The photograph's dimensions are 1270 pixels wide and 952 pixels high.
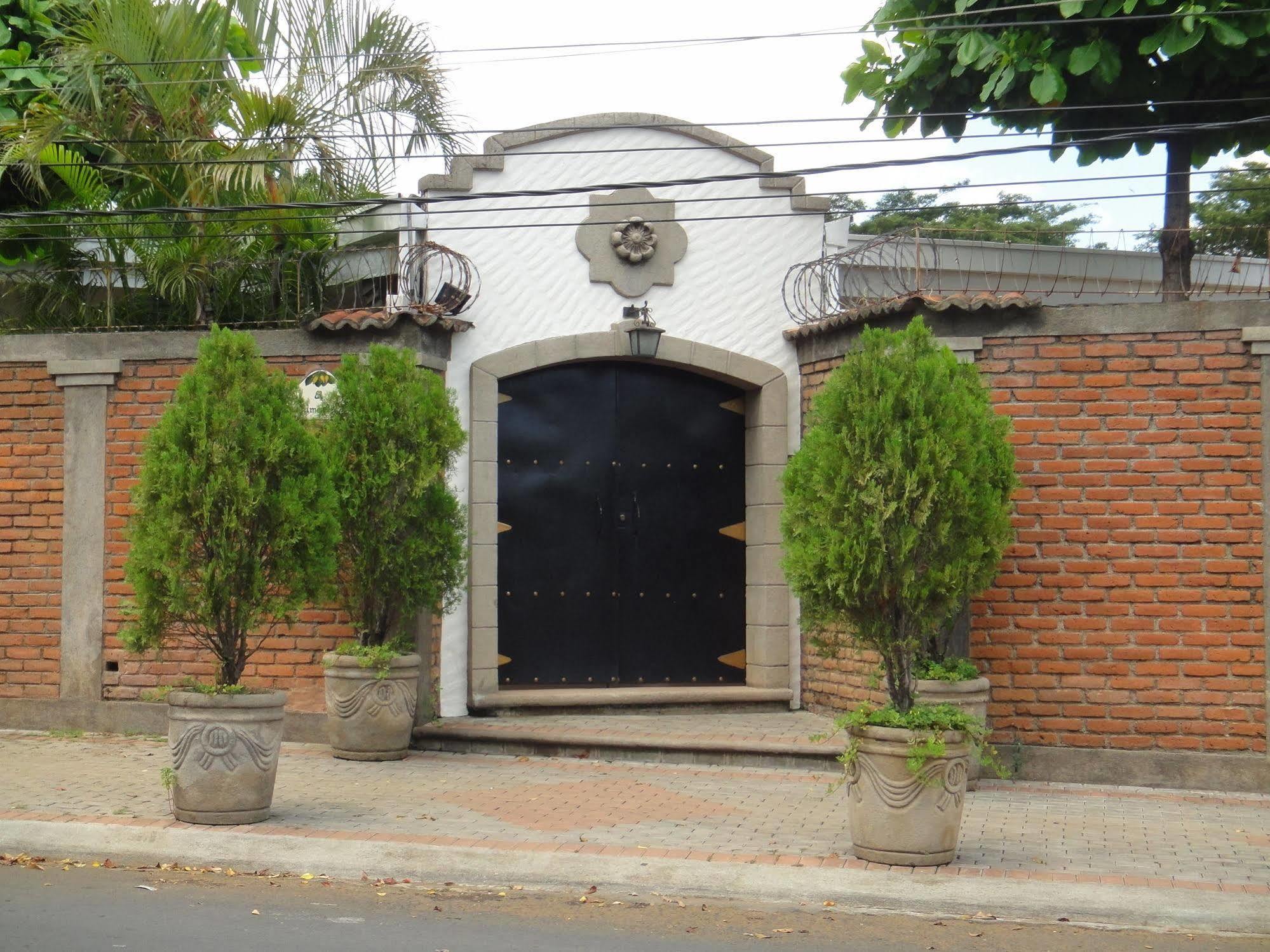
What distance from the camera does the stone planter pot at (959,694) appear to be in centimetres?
902

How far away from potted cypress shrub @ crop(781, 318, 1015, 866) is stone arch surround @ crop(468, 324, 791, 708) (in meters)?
4.09

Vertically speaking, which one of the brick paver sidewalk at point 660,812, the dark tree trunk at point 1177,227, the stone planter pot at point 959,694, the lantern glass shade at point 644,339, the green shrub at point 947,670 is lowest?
the brick paver sidewalk at point 660,812

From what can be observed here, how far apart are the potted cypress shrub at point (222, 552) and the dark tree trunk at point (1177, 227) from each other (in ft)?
22.0

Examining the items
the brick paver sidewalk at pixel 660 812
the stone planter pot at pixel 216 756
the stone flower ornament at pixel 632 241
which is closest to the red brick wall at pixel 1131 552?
the brick paver sidewalk at pixel 660 812

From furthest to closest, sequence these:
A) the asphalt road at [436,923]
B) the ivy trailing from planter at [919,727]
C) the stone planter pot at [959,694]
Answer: the stone planter pot at [959,694] → the ivy trailing from planter at [919,727] → the asphalt road at [436,923]

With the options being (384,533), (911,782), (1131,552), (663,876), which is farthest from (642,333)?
(663,876)

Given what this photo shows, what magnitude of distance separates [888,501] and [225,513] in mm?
3655

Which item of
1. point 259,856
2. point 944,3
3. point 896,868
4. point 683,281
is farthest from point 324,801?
point 944,3

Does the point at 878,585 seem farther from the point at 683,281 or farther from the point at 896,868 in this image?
the point at 683,281

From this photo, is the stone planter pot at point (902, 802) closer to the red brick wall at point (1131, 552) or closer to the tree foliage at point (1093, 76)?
the red brick wall at point (1131, 552)

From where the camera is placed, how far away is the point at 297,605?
804 centimetres

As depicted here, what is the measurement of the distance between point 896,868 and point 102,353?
7.64 m

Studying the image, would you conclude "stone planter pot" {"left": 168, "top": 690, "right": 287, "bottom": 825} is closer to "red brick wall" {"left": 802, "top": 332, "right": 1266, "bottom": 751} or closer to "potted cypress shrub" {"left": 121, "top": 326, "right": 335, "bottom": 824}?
"potted cypress shrub" {"left": 121, "top": 326, "right": 335, "bottom": 824}

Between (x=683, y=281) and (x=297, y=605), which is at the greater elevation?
(x=683, y=281)
